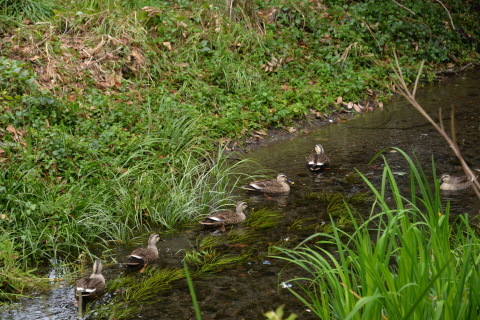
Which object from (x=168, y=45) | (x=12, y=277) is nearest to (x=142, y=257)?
(x=12, y=277)

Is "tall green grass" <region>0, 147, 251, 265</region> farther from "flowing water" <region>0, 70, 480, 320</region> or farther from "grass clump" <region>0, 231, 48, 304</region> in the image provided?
"flowing water" <region>0, 70, 480, 320</region>

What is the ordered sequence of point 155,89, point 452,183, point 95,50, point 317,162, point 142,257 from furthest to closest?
point 95,50, point 155,89, point 317,162, point 452,183, point 142,257

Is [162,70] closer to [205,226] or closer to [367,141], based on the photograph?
[367,141]

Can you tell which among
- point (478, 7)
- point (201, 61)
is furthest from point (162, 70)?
point (478, 7)

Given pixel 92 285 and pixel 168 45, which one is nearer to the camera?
pixel 92 285

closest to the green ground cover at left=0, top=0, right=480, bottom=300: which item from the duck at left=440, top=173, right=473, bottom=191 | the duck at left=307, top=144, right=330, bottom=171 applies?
the duck at left=307, top=144, right=330, bottom=171

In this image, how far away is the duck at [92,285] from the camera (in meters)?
5.52

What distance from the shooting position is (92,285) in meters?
5.61

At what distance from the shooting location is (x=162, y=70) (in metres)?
11.7

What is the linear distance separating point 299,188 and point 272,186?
1.66 ft

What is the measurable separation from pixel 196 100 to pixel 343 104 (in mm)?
3171

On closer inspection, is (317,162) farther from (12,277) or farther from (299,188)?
(12,277)

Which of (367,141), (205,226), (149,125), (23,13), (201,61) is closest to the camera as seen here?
(205,226)

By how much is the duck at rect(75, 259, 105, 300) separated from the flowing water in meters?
0.12
